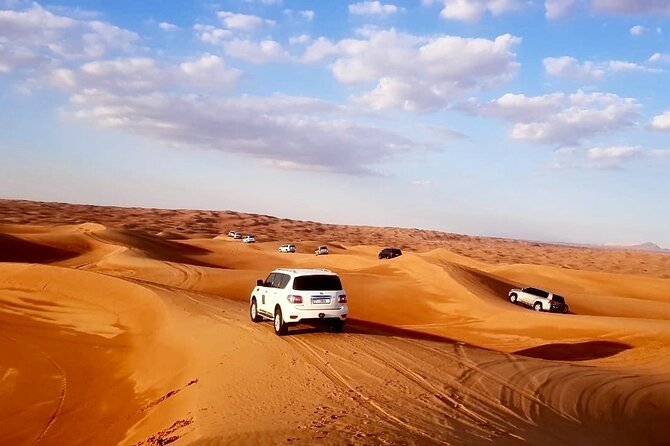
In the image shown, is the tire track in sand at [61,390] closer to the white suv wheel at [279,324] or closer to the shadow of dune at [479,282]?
the white suv wheel at [279,324]

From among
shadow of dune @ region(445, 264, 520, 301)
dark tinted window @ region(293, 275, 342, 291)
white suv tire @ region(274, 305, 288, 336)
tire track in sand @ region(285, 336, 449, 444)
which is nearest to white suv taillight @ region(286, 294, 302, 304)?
dark tinted window @ region(293, 275, 342, 291)

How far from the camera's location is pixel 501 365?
48.7ft

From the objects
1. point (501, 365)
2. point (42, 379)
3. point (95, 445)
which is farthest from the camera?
point (42, 379)

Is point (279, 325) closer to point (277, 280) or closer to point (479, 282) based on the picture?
point (277, 280)

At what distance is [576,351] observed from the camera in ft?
71.7

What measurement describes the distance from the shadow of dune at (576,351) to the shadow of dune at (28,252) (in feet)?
133

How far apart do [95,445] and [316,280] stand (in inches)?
296

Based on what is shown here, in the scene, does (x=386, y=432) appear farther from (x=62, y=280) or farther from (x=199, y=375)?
(x=62, y=280)

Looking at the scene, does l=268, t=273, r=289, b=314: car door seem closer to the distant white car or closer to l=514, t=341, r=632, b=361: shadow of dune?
l=514, t=341, r=632, b=361: shadow of dune

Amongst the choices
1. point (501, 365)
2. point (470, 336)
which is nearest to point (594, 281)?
point (470, 336)

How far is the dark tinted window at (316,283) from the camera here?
655 inches

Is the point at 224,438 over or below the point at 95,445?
over

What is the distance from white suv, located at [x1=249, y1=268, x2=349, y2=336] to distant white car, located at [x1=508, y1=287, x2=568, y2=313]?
20028mm

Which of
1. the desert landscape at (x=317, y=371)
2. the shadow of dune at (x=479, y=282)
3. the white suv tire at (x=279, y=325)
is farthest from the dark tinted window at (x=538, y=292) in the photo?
the white suv tire at (x=279, y=325)
